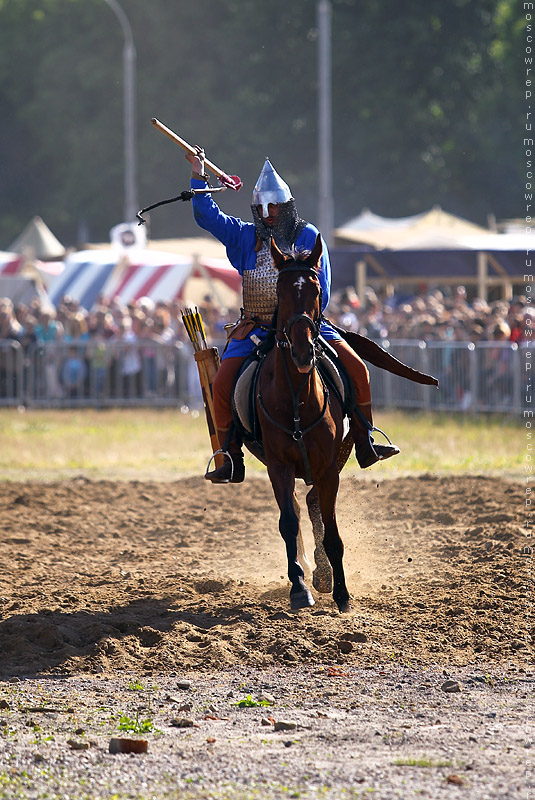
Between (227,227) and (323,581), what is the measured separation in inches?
100

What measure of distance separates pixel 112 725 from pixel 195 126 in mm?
53006

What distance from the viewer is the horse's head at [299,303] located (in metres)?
8.38

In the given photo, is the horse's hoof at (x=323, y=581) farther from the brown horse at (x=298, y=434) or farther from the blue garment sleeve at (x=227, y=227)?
the blue garment sleeve at (x=227, y=227)

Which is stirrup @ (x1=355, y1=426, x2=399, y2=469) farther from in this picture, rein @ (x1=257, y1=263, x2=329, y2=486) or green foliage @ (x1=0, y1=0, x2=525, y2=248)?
green foliage @ (x1=0, y1=0, x2=525, y2=248)

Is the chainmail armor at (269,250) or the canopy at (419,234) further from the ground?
the canopy at (419,234)

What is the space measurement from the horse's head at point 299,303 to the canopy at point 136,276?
21.7 metres

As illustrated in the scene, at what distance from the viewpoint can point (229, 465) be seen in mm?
9680

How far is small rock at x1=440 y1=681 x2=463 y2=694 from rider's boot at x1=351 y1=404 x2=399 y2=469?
2536mm

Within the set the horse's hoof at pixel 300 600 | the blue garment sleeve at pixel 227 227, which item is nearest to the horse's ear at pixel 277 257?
the blue garment sleeve at pixel 227 227

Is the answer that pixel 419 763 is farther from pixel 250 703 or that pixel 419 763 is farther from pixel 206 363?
pixel 206 363

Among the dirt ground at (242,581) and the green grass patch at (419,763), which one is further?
the dirt ground at (242,581)

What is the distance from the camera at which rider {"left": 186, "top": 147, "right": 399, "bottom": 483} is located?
9.58 m

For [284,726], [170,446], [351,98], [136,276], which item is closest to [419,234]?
[136,276]

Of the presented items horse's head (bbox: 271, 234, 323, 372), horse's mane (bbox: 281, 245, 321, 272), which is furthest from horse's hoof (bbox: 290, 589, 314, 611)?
horse's mane (bbox: 281, 245, 321, 272)
